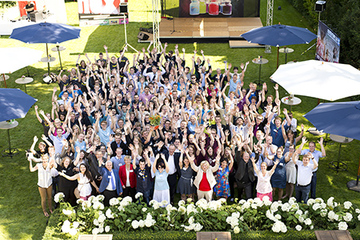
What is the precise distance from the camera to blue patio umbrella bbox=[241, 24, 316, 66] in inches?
598

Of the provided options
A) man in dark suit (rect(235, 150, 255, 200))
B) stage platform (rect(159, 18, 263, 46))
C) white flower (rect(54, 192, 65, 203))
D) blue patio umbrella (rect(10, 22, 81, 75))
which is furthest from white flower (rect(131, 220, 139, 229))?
stage platform (rect(159, 18, 263, 46))

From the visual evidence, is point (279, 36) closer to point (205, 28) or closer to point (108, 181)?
point (108, 181)

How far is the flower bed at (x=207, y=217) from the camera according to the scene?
904cm

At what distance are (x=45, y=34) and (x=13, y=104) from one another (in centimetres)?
606

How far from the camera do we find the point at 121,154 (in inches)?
422

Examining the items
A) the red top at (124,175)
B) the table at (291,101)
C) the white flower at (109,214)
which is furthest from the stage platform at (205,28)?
the white flower at (109,214)

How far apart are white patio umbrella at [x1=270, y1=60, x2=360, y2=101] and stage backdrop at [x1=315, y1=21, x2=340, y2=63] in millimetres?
3566

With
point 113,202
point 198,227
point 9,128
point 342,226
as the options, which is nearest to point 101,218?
point 113,202

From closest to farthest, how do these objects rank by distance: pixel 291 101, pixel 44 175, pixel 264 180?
pixel 264 180
pixel 44 175
pixel 291 101

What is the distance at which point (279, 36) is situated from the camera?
15359mm

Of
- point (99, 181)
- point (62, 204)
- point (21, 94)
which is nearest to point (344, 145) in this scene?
point (99, 181)

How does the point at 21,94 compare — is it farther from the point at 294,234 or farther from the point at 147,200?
the point at 294,234

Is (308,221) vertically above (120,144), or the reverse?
(120,144)

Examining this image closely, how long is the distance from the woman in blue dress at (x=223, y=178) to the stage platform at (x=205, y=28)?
42.2 ft
